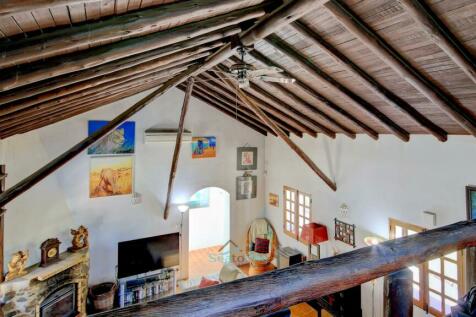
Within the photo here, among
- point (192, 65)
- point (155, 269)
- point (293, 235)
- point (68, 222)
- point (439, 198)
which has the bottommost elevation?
point (155, 269)

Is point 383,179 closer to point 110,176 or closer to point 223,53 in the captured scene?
point 223,53

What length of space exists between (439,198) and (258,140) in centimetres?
501

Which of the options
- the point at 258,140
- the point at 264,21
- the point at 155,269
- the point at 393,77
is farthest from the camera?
the point at 258,140

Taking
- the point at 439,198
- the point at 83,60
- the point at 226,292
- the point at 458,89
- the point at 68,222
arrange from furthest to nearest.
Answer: the point at 68,222 → the point at 439,198 → the point at 458,89 → the point at 83,60 → the point at 226,292

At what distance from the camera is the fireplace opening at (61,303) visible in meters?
5.00

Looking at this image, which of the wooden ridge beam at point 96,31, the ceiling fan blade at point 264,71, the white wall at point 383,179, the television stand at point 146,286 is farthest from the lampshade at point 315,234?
the wooden ridge beam at point 96,31

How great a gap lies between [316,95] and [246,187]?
4.29 meters

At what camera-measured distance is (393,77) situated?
3.48 m

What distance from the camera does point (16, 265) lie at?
15.1 feet

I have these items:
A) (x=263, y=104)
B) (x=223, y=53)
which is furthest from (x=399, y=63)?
(x=263, y=104)

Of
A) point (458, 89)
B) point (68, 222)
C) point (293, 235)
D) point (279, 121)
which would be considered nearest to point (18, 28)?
point (458, 89)

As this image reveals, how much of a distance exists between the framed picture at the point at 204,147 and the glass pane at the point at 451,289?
5.65 m

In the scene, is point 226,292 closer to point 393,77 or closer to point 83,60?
point 83,60

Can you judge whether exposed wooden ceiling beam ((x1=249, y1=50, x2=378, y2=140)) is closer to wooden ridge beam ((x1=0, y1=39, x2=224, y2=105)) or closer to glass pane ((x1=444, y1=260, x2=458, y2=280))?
wooden ridge beam ((x1=0, y1=39, x2=224, y2=105))
